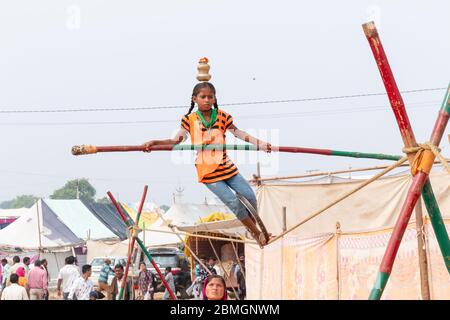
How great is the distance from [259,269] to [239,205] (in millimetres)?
6537

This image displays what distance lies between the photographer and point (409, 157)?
4.15 m

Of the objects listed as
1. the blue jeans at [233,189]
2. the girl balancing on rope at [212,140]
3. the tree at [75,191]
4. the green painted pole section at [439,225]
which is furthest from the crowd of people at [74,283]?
the tree at [75,191]

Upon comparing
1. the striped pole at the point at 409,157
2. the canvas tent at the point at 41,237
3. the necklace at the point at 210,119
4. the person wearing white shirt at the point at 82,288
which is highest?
the canvas tent at the point at 41,237

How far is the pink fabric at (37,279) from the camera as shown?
13.9 meters

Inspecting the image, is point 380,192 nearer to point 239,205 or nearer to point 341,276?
point 341,276

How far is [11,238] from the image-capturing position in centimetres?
2523

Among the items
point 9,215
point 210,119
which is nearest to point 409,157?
point 210,119

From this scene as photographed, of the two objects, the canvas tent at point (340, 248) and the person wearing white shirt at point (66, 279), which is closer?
the canvas tent at point (340, 248)

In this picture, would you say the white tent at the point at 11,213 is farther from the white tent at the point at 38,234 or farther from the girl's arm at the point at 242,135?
the girl's arm at the point at 242,135

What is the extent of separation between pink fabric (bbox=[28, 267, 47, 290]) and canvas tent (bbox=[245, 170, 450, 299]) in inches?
150

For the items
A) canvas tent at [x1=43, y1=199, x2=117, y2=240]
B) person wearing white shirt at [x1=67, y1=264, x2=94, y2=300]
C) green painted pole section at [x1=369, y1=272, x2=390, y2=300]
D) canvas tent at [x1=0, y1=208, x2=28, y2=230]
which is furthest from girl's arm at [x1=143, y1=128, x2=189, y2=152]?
canvas tent at [x1=0, y1=208, x2=28, y2=230]

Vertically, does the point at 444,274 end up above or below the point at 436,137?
below

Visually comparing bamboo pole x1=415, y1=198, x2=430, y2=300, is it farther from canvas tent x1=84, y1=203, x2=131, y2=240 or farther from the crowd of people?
canvas tent x1=84, y1=203, x2=131, y2=240

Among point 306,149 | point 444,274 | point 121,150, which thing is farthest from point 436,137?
point 444,274
